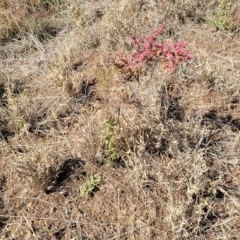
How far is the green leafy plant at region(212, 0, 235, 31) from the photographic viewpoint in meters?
3.80

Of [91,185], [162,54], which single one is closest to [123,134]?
[91,185]

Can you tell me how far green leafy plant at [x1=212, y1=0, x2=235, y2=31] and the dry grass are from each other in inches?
1.6

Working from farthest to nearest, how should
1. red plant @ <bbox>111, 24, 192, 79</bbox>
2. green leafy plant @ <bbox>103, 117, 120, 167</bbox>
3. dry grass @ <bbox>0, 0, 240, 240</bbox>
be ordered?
red plant @ <bbox>111, 24, 192, 79</bbox> < green leafy plant @ <bbox>103, 117, 120, 167</bbox> < dry grass @ <bbox>0, 0, 240, 240</bbox>

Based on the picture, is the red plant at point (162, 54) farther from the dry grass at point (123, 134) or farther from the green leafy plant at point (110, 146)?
the green leafy plant at point (110, 146)

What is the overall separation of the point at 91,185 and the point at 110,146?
1.10 feet

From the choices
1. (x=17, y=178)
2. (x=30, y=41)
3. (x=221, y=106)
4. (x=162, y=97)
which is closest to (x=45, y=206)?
(x=17, y=178)

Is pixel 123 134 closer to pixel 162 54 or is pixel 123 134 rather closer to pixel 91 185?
pixel 91 185

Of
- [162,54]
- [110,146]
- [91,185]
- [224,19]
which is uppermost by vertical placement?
[162,54]

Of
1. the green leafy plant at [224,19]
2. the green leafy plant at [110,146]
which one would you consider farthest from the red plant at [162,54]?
the green leafy plant at [224,19]

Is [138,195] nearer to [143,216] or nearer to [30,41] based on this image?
[143,216]

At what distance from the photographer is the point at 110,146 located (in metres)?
2.78

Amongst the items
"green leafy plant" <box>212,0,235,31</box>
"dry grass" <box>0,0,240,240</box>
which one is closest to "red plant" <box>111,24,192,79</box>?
"dry grass" <box>0,0,240,240</box>

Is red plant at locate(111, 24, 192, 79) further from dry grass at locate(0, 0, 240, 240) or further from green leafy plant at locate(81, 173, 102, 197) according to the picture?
green leafy plant at locate(81, 173, 102, 197)

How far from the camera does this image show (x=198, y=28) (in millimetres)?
4031
